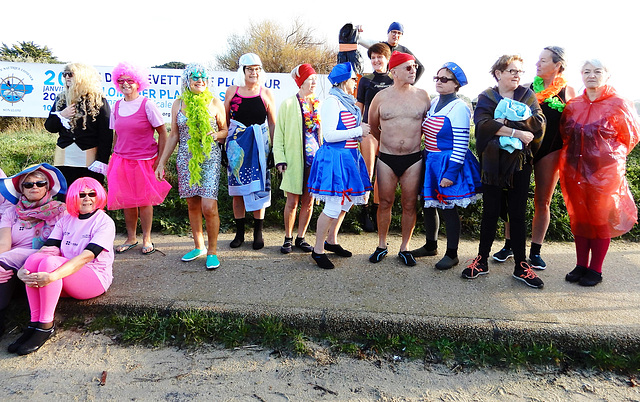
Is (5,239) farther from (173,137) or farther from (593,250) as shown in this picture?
(593,250)

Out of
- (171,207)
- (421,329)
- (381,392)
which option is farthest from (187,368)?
(171,207)

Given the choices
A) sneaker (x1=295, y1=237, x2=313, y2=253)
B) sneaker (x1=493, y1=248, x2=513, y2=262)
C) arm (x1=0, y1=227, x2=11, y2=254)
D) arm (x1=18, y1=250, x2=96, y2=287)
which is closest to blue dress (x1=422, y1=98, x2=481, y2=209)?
sneaker (x1=493, y1=248, x2=513, y2=262)

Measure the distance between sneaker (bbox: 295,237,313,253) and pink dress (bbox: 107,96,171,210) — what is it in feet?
4.86

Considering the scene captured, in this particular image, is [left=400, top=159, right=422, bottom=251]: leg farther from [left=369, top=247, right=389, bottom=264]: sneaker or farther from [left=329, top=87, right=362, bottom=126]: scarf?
[left=329, top=87, right=362, bottom=126]: scarf

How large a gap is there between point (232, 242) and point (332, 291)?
1649 mm

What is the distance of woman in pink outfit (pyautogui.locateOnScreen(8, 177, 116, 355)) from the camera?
9.68 ft

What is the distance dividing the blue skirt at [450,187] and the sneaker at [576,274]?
3.39 ft

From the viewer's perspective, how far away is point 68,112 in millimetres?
4004

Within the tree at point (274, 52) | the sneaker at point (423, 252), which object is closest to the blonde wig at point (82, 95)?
the sneaker at point (423, 252)

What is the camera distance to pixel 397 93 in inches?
157

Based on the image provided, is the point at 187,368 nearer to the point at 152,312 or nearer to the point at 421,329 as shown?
the point at 152,312

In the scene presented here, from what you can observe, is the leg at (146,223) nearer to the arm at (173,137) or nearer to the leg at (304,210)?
the arm at (173,137)

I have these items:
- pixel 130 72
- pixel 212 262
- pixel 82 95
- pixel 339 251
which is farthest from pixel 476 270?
pixel 82 95

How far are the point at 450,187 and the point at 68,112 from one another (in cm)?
356
